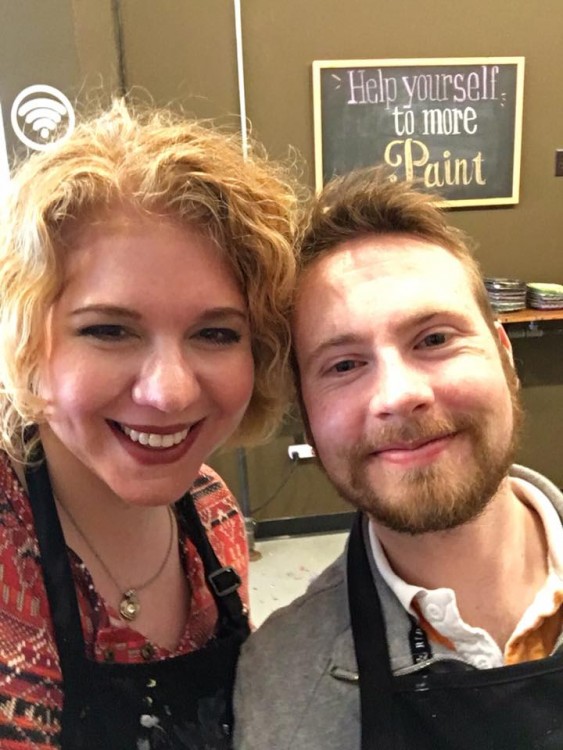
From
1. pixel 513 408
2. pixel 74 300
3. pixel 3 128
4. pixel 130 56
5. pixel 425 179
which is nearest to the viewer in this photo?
pixel 74 300

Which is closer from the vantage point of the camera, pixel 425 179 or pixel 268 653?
pixel 268 653

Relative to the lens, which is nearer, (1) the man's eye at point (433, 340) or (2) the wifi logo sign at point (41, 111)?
(1) the man's eye at point (433, 340)

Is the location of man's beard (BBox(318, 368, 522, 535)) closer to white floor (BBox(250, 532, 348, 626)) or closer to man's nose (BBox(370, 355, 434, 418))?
man's nose (BBox(370, 355, 434, 418))

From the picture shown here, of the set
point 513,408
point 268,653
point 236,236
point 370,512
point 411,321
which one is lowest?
point 268,653

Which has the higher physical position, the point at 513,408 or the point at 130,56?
the point at 130,56

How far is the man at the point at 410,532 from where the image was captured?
89 centimetres

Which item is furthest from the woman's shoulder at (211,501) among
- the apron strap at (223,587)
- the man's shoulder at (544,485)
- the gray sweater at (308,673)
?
the man's shoulder at (544,485)

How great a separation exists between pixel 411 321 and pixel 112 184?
1.44 feet

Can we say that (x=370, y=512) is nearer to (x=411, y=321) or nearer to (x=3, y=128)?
(x=411, y=321)

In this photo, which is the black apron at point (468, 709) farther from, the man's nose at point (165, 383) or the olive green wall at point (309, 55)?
the olive green wall at point (309, 55)

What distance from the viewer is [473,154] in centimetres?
308

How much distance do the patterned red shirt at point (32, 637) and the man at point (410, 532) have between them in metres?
0.17

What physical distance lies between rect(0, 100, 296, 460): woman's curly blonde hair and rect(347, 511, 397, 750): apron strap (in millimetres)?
346

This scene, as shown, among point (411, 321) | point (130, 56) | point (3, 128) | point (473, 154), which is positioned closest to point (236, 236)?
point (411, 321)
